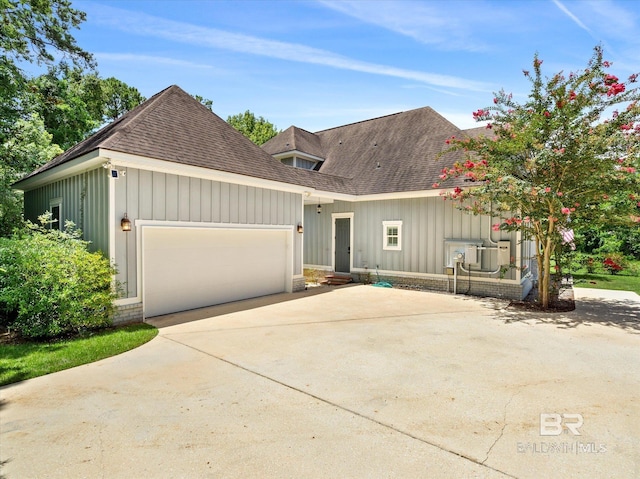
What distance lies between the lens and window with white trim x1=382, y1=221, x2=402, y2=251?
11.8 meters

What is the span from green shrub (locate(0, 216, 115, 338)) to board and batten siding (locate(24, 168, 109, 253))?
0.72 meters

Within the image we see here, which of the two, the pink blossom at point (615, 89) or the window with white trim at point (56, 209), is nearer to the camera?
the pink blossom at point (615, 89)

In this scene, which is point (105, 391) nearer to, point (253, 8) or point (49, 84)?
point (253, 8)

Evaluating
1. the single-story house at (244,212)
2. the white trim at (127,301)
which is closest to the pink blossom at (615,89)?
the single-story house at (244,212)

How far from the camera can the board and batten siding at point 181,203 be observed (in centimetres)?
664

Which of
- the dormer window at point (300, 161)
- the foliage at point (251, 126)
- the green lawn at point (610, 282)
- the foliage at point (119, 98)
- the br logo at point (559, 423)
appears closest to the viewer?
the br logo at point (559, 423)

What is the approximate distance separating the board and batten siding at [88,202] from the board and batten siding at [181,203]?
33 cm

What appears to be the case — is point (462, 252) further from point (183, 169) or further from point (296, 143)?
point (296, 143)

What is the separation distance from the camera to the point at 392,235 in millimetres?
12023

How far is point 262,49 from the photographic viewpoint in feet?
34.5

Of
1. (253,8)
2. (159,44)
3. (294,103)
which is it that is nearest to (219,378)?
(253,8)

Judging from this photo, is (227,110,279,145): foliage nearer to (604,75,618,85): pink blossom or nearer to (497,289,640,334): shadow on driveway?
(604,75,618,85): pink blossom

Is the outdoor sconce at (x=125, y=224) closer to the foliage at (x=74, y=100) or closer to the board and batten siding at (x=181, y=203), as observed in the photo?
the board and batten siding at (x=181, y=203)

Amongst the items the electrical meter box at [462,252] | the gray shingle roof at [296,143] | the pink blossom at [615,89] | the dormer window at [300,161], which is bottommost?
the electrical meter box at [462,252]
